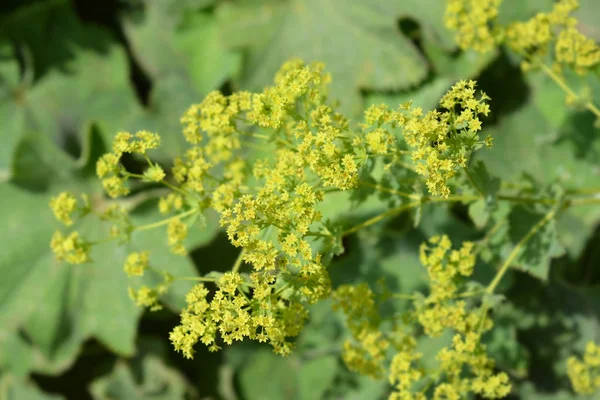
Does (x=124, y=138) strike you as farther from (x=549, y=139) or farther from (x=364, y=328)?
(x=549, y=139)

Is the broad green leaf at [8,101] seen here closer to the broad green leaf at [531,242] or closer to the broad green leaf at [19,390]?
the broad green leaf at [19,390]

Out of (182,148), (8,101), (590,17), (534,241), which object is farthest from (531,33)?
(8,101)

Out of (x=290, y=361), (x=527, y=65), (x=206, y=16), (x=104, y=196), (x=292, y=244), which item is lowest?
(x=290, y=361)

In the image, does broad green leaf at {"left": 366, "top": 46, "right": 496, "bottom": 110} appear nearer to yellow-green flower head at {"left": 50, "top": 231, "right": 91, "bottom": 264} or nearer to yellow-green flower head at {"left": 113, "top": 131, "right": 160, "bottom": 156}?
yellow-green flower head at {"left": 113, "top": 131, "right": 160, "bottom": 156}

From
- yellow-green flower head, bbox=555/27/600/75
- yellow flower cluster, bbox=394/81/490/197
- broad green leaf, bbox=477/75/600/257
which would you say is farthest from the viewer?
broad green leaf, bbox=477/75/600/257

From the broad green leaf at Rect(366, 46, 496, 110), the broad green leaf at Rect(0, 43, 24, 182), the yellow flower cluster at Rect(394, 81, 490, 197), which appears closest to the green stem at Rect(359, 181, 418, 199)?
the yellow flower cluster at Rect(394, 81, 490, 197)

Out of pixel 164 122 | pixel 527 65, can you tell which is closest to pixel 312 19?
pixel 164 122
